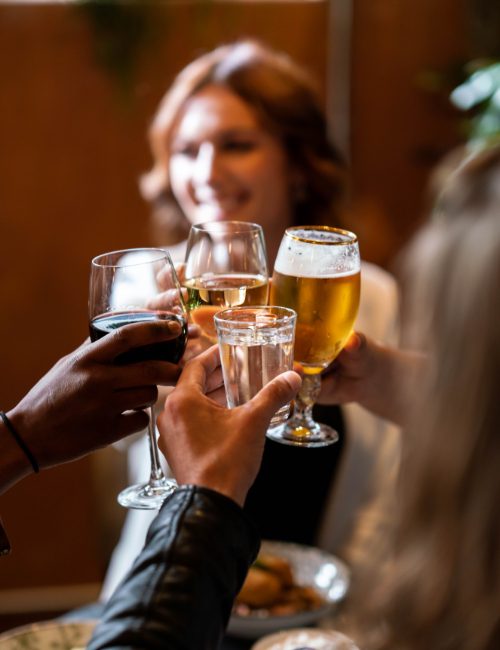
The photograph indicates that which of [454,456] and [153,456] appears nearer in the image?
[454,456]

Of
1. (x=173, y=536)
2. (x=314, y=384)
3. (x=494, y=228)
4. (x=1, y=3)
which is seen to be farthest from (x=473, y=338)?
(x=1, y=3)

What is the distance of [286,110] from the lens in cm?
252

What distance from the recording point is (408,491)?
2.81ft

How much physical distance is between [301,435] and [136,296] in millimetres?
308

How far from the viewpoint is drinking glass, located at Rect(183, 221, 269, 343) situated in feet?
3.87

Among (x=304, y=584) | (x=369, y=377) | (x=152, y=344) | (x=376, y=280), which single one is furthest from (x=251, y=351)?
(x=376, y=280)

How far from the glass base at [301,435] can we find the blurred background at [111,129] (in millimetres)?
2253

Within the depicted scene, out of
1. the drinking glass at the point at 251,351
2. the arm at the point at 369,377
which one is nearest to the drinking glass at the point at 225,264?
the drinking glass at the point at 251,351

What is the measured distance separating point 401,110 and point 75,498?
201 cm

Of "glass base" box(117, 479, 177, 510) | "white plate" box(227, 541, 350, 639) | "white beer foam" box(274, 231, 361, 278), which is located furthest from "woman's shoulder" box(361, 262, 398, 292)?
"glass base" box(117, 479, 177, 510)

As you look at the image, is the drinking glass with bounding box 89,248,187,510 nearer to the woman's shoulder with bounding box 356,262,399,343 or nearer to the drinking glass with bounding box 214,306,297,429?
the drinking glass with bounding box 214,306,297,429

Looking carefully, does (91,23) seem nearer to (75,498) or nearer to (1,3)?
(1,3)

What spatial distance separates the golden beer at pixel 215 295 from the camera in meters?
1.16

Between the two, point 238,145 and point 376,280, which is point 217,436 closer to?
point 238,145
